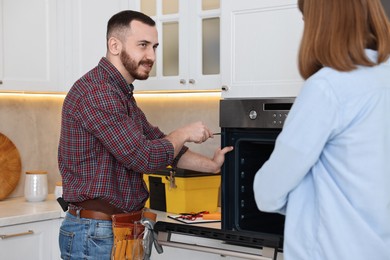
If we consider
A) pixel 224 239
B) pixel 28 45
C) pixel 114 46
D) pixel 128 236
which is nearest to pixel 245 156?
pixel 224 239

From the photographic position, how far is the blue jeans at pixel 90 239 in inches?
82.5

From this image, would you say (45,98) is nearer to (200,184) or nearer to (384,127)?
(200,184)

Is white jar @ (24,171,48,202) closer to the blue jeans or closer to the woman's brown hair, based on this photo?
the blue jeans

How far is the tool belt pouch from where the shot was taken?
6.88 feet

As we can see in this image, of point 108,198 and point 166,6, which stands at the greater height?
point 166,6

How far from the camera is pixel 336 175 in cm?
133

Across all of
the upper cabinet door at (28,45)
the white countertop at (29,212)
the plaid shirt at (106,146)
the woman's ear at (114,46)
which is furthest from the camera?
the upper cabinet door at (28,45)

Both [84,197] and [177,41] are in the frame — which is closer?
[84,197]

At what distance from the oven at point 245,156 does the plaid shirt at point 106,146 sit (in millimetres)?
284

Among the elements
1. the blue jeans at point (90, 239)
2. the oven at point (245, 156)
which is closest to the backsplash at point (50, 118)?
the oven at point (245, 156)

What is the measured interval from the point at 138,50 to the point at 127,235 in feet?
2.17

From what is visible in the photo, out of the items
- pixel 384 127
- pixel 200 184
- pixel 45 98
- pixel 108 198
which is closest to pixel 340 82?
pixel 384 127

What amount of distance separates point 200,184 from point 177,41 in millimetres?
701

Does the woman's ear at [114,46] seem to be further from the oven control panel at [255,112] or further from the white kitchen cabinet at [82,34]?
the white kitchen cabinet at [82,34]
